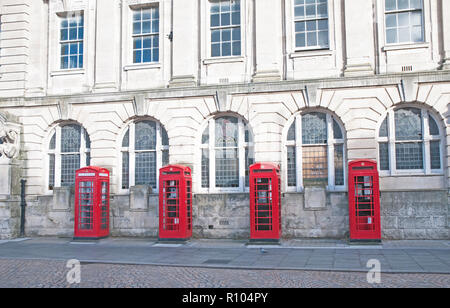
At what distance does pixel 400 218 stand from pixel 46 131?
552 inches

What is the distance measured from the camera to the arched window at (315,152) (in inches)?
622

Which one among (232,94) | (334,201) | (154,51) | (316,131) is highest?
(154,51)

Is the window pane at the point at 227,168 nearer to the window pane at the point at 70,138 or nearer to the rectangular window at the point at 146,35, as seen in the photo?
the rectangular window at the point at 146,35

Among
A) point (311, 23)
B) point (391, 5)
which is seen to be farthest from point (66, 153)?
point (391, 5)

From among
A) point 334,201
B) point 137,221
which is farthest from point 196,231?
point 334,201

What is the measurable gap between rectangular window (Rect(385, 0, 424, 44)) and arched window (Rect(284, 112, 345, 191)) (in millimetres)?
→ 3694

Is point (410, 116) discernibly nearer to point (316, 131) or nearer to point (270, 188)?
point (316, 131)

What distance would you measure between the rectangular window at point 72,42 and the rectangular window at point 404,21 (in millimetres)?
12167

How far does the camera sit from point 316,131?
16016 mm

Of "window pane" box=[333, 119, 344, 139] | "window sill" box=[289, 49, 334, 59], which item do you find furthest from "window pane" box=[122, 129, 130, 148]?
"window pane" box=[333, 119, 344, 139]

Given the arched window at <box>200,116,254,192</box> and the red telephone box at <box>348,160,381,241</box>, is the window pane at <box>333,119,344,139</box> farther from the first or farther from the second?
the arched window at <box>200,116,254,192</box>

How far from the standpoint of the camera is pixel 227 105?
16.5 meters

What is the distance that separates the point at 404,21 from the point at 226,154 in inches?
314

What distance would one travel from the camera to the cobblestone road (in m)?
8.94
